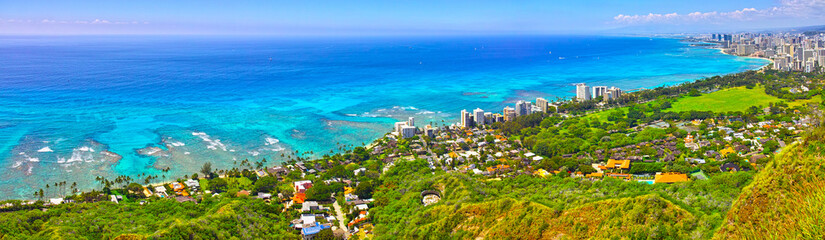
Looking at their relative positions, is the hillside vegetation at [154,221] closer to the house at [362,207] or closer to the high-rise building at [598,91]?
the house at [362,207]

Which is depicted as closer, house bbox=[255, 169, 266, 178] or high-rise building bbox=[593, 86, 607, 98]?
house bbox=[255, 169, 266, 178]

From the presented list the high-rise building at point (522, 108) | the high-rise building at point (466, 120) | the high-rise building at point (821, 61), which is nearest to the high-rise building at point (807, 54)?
the high-rise building at point (821, 61)

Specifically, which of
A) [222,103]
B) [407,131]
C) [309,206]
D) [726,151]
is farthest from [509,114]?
[222,103]

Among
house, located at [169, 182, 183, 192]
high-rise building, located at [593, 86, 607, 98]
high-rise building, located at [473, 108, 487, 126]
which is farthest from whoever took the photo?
high-rise building, located at [593, 86, 607, 98]

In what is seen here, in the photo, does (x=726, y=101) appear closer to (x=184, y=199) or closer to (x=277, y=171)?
(x=277, y=171)

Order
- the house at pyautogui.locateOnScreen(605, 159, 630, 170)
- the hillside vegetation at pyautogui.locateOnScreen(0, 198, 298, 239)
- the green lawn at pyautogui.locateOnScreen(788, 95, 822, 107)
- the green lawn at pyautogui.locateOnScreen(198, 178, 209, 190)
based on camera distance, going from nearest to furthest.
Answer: the hillside vegetation at pyautogui.locateOnScreen(0, 198, 298, 239), the green lawn at pyautogui.locateOnScreen(198, 178, 209, 190), the house at pyautogui.locateOnScreen(605, 159, 630, 170), the green lawn at pyautogui.locateOnScreen(788, 95, 822, 107)

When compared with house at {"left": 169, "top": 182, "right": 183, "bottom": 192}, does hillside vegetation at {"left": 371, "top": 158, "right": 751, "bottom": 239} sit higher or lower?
higher

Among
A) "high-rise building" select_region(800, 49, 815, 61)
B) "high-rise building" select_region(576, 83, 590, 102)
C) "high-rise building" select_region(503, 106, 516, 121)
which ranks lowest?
"high-rise building" select_region(503, 106, 516, 121)

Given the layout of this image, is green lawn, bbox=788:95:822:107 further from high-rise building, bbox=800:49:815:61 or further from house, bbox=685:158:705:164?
high-rise building, bbox=800:49:815:61

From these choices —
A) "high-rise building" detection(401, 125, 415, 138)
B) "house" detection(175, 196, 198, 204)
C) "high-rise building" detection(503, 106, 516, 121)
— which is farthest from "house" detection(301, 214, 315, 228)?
"high-rise building" detection(503, 106, 516, 121)
